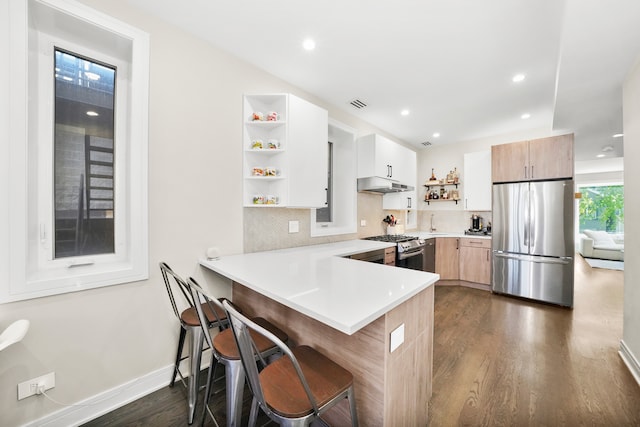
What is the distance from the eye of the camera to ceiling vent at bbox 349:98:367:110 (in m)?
3.20

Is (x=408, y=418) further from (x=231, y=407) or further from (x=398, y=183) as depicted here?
(x=398, y=183)

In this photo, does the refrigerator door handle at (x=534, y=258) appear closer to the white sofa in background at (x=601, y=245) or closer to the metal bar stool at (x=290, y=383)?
the metal bar stool at (x=290, y=383)

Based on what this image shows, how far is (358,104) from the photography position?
3.29 meters

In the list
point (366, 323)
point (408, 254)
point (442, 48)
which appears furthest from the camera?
point (408, 254)

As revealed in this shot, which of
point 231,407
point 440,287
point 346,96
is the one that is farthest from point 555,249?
point 231,407

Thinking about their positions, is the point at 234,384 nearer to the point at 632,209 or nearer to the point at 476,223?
the point at 632,209

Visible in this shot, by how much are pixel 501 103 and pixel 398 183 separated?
5.27 feet

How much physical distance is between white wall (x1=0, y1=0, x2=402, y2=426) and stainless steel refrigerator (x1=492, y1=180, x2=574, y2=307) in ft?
12.6

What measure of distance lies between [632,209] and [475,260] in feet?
7.58

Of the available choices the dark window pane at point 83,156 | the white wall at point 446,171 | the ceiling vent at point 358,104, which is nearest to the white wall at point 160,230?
the dark window pane at point 83,156

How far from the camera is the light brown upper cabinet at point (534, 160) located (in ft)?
11.2

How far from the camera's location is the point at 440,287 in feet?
14.2

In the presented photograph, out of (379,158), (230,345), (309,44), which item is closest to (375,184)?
(379,158)

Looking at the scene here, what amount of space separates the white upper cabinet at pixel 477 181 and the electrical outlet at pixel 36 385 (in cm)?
529
